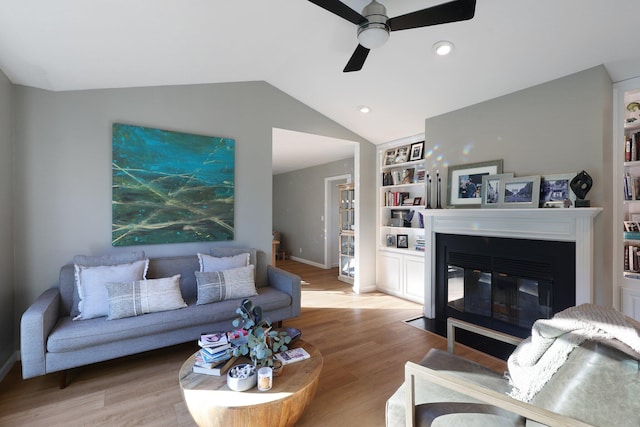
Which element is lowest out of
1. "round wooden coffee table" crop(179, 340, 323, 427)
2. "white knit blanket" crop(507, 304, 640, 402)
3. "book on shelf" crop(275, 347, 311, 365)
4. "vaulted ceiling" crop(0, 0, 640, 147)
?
"round wooden coffee table" crop(179, 340, 323, 427)

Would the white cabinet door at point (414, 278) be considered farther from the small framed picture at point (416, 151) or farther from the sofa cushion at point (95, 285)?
the sofa cushion at point (95, 285)

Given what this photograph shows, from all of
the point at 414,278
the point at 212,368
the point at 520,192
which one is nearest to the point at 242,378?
the point at 212,368

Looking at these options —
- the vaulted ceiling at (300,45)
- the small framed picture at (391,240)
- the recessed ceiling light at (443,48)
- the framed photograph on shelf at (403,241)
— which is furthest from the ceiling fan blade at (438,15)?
the small framed picture at (391,240)

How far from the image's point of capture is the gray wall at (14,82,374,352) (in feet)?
8.30

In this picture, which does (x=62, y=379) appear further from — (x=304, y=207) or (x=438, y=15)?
(x=304, y=207)

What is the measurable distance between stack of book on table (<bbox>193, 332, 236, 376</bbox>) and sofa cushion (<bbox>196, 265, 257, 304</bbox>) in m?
0.84

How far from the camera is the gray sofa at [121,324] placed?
6.52ft

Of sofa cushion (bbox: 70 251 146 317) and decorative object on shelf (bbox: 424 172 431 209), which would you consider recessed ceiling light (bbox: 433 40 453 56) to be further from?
sofa cushion (bbox: 70 251 146 317)

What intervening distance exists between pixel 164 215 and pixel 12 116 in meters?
1.39

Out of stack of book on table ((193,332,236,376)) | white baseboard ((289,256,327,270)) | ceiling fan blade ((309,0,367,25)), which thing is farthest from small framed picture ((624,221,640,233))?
white baseboard ((289,256,327,270))

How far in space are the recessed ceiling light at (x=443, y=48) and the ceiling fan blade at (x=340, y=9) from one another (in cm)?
100

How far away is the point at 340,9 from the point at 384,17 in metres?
0.31

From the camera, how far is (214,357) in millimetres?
1755

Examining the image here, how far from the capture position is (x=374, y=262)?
4.73 metres
